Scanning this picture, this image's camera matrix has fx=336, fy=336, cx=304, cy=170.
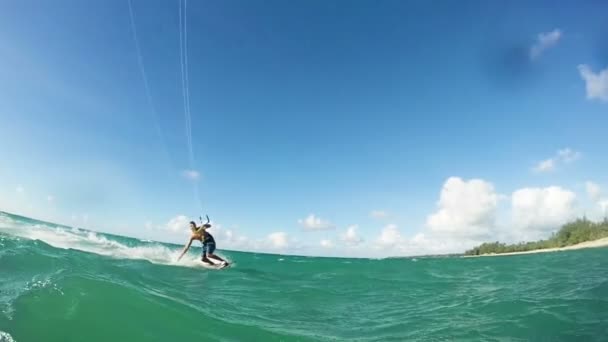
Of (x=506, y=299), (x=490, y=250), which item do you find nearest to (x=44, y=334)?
(x=506, y=299)

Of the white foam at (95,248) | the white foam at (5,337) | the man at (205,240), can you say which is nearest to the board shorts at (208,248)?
the man at (205,240)

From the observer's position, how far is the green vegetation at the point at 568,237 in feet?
275

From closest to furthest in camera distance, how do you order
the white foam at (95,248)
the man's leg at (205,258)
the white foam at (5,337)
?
the white foam at (5,337) < the white foam at (95,248) < the man's leg at (205,258)

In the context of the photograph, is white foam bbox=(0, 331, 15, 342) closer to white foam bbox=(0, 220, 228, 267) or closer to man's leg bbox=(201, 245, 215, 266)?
white foam bbox=(0, 220, 228, 267)

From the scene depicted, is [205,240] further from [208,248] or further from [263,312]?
[263,312]

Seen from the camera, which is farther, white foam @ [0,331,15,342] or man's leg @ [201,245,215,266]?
man's leg @ [201,245,215,266]

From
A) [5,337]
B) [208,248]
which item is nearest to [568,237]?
[208,248]

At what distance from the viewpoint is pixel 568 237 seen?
92.7 m

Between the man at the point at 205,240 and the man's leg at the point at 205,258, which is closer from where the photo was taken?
the man at the point at 205,240

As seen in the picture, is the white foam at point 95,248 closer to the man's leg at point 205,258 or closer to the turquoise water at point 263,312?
the man's leg at point 205,258

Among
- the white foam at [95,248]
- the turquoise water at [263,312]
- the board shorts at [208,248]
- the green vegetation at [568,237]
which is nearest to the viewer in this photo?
the turquoise water at [263,312]

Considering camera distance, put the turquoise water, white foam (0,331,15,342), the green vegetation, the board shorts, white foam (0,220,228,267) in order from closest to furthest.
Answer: white foam (0,331,15,342)
the turquoise water
white foam (0,220,228,267)
the board shorts
the green vegetation

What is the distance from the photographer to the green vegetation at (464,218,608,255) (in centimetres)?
8390

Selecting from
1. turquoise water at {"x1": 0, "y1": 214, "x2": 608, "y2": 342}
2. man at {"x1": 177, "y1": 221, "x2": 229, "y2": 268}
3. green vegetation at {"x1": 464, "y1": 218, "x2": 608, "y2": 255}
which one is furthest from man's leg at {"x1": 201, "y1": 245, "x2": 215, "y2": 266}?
green vegetation at {"x1": 464, "y1": 218, "x2": 608, "y2": 255}
